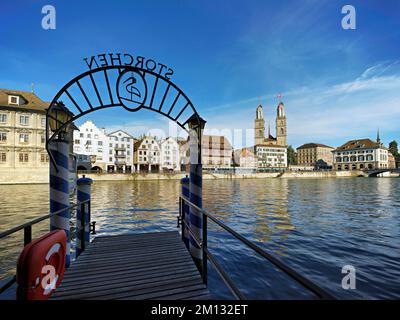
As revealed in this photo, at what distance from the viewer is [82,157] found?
57.8 metres

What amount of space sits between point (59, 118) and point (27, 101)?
158 feet

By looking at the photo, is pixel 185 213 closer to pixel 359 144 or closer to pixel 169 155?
pixel 169 155

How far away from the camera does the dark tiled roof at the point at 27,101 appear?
39.8 m

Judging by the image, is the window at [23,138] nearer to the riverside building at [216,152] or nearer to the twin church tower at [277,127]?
the riverside building at [216,152]

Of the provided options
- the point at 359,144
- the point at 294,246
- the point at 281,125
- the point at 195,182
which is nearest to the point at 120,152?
the point at 294,246

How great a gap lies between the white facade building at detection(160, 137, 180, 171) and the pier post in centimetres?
6721

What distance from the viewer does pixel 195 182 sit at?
583 centimetres

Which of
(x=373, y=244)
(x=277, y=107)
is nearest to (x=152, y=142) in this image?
(x=373, y=244)

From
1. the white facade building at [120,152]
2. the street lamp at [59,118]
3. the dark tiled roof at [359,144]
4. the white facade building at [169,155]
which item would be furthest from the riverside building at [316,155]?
the street lamp at [59,118]

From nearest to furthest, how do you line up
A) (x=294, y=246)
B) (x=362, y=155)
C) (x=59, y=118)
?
1. (x=59, y=118)
2. (x=294, y=246)
3. (x=362, y=155)

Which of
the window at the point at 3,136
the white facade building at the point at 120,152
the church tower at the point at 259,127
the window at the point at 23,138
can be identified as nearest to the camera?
the window at the point at 3,136

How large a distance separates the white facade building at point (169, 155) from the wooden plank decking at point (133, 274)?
2634 inches

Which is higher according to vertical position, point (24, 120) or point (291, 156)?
point (24, 120)

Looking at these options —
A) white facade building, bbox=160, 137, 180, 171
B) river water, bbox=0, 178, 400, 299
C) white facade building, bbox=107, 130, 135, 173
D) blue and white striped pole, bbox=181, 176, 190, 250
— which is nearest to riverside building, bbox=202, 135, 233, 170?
white facade building, bbox=160, 137, 180, 171
